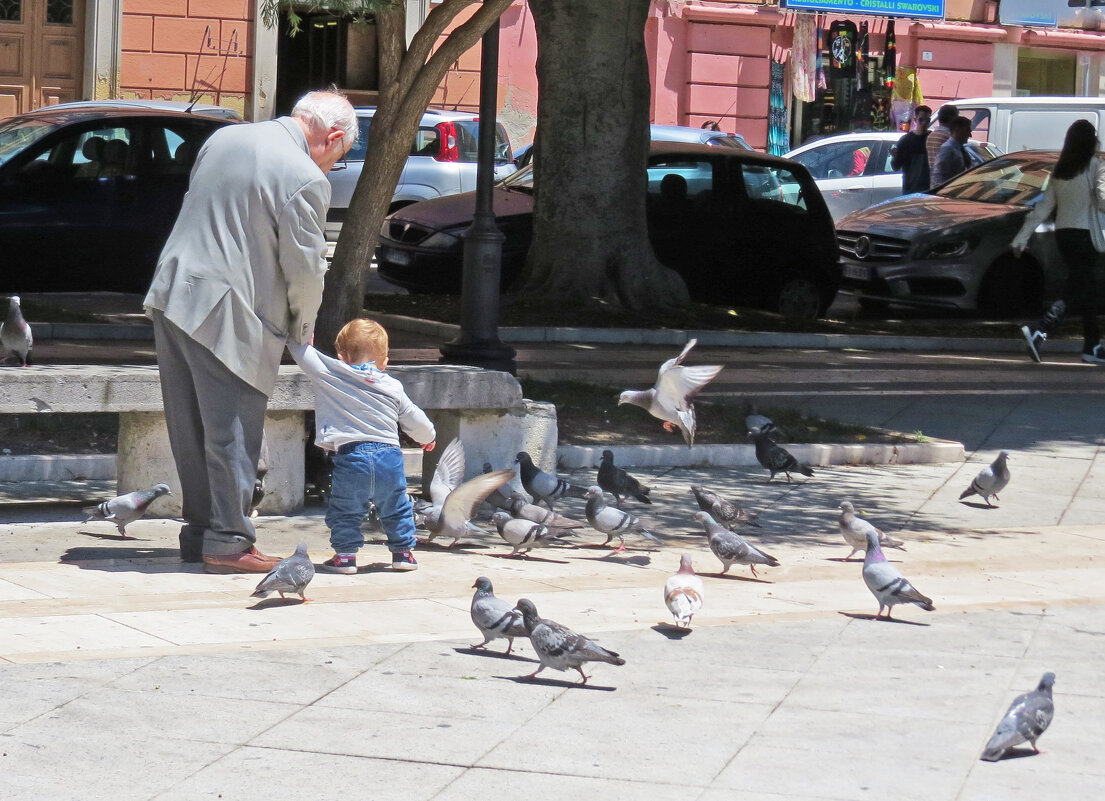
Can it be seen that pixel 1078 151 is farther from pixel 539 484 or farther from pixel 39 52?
pixel 39 52

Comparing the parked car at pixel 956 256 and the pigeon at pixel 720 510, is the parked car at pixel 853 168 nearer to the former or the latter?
the parked car at pixel 956 256

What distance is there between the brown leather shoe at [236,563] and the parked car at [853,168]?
17.3m

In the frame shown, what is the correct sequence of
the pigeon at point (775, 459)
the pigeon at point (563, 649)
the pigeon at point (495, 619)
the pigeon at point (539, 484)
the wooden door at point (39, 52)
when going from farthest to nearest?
the wooden door at point (39, 52) < the pigeon at point (775, 459) < the pigeon at point (539, 484) < the pigeon at point (495, 619) < the pigeon at point (563, 649)

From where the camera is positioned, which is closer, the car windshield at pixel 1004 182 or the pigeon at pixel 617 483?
the pigeon at pixel 617 483

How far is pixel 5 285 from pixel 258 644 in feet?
32.9

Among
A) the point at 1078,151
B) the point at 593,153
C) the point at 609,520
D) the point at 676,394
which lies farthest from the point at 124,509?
the point at 1078,151

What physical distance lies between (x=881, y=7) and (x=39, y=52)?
52.8ft

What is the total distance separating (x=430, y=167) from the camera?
21.6 meters

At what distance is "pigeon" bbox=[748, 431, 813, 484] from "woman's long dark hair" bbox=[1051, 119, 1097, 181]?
5.75 meters

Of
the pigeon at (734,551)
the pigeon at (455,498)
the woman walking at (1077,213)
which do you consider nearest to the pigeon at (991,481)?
the pigeon at (734,551)

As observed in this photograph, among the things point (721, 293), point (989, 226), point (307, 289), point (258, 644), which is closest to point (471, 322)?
point (307, 289)

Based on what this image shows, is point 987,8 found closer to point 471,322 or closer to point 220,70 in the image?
point 220,70

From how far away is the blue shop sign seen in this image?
32006 mm

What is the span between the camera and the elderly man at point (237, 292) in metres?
6.12
